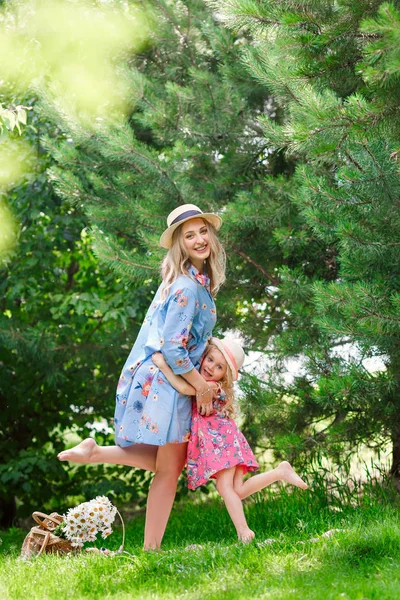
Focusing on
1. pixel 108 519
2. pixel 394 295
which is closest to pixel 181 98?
pixel 394 295

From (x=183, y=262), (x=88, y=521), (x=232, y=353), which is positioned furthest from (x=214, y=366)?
(x=88, y=521)

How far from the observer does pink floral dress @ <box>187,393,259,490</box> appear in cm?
332

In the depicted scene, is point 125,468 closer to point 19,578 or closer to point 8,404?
point 8,404

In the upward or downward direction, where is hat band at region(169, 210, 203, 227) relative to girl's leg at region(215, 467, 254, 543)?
upward

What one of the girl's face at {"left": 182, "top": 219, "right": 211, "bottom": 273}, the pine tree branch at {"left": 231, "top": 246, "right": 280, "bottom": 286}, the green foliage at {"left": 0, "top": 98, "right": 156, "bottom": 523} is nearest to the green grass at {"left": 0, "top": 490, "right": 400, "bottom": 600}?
the girl's face at {"left": 182, "top": 219, "right": 211, "bottom": 273}

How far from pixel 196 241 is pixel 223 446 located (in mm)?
909

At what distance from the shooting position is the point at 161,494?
3.44 meters

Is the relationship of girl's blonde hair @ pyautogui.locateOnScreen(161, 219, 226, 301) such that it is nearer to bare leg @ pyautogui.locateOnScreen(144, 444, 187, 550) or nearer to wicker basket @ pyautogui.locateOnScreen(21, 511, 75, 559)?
bare leg @ pyautogui.locateOnScreen(144, 444, 187, 550)

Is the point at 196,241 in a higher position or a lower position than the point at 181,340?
higher

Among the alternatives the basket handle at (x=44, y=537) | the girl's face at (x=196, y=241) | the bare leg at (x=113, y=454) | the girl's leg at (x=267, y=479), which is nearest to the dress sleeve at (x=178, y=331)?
the girl's face at (x=196, y=241)

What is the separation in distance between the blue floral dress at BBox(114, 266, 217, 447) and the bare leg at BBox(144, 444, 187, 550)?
0.15m

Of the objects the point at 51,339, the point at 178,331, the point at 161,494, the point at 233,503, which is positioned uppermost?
the point at 51,339

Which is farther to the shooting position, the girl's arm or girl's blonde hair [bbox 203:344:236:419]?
girl's blonde hair [bbox 203:344:236:419]

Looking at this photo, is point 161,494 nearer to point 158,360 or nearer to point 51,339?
point 158,360
